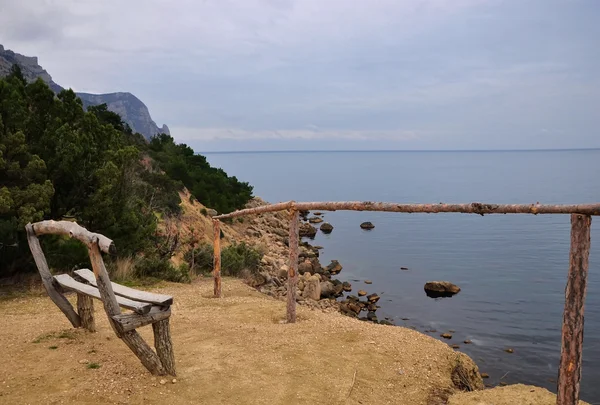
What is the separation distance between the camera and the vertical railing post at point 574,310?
14.1 feet

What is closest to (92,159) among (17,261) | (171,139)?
(17,261)

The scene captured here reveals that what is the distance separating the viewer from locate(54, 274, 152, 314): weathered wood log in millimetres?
4479

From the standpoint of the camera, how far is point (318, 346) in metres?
6.20

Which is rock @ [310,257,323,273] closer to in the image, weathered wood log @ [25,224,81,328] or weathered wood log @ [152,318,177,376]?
weathered wood log @ [25,224,81,328]

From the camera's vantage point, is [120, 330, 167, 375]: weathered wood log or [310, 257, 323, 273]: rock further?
[310, 257, 323, 273]: rock

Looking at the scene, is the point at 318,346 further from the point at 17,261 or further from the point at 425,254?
the point at 425,254

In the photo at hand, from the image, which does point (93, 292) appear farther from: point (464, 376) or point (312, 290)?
point (312, 290)

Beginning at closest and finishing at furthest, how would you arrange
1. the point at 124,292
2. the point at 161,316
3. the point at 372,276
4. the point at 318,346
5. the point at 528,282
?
1. the point at 161,316
2. the point at 124,292
3. the point at 318,346
4. the point at 528,282
5. the point at 372,276

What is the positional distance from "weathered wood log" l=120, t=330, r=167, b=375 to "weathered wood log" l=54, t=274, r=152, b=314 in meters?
0.26

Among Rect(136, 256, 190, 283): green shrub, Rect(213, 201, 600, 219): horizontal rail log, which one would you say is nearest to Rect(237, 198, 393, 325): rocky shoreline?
Rect(136, 256, 190, 283): green shrub

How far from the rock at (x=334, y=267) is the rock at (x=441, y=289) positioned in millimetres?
5427

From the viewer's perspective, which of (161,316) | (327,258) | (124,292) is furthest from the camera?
(327,258)

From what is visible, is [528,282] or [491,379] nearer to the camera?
[491,379]

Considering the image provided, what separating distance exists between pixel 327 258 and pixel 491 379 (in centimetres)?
1670
